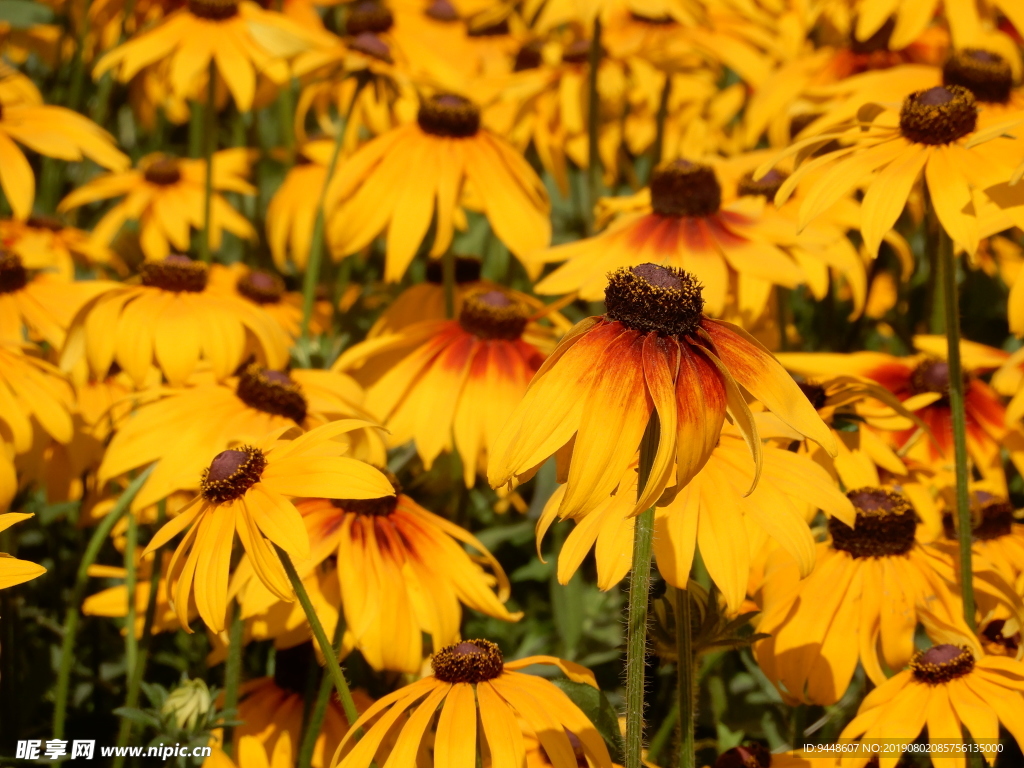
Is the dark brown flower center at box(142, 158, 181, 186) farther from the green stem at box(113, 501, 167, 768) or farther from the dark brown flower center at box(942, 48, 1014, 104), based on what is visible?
the dark brown flower center at box(942, 48, 1014, 104)

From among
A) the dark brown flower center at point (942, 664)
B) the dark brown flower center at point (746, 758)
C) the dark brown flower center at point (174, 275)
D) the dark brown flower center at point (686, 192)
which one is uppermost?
the dark brown flower center at point (686, 192)

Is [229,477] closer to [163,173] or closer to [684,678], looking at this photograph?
[684,678]

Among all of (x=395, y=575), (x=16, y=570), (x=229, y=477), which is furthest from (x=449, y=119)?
(x=16, y=570)

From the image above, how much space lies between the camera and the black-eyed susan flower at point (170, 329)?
6.89 feet

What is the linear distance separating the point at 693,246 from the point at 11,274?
A: 1278 mm

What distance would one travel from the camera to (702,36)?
11.4 ft

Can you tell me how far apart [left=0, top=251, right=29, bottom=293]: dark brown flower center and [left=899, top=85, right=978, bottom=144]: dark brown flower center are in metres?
1.59

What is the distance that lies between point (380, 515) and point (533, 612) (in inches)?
36.8

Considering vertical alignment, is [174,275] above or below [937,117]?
below

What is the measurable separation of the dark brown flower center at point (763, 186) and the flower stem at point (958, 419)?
93cm

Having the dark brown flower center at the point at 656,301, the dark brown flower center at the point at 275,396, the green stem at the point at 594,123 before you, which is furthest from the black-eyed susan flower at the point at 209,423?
the green stem at the point at 594,123

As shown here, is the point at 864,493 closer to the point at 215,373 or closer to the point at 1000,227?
the point at 1000,227

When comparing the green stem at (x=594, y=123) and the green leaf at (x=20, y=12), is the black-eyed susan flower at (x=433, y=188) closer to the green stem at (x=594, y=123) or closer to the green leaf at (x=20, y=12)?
the green stem at (x=594, y=123)

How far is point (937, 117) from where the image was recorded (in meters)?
1.79
